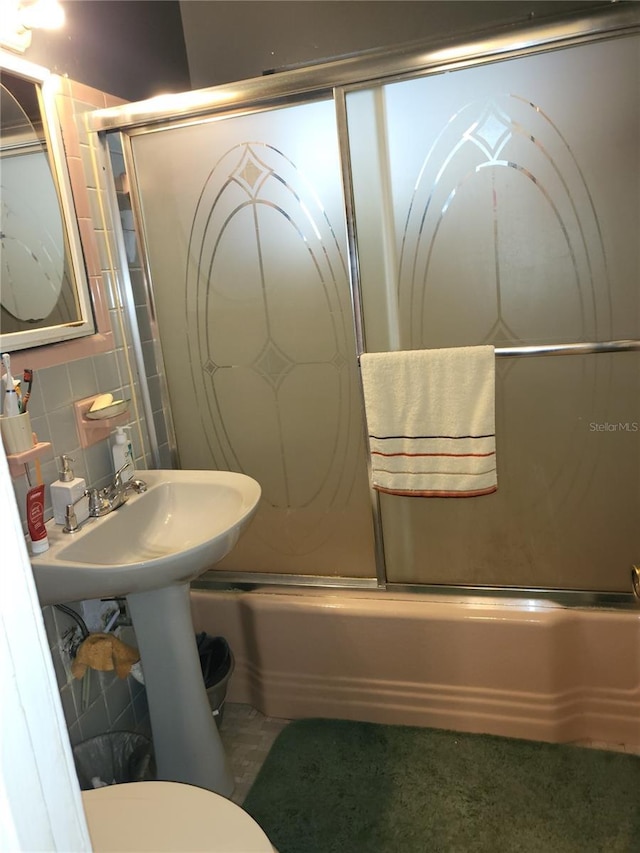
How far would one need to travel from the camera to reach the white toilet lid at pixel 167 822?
40.9 inches

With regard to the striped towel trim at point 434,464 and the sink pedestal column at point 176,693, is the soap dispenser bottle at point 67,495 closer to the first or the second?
the sink pedestal column at point 176,693

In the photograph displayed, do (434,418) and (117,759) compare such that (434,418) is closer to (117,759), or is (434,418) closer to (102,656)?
(102,656)

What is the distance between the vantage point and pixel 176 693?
1688mm

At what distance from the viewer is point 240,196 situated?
1884 millimetres

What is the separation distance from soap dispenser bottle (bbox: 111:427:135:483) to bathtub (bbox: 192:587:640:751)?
1.77 feet

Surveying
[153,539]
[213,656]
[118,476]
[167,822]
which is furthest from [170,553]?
[213,656]

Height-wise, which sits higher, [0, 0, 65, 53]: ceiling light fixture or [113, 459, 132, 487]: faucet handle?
Result: [0, 0, 65, 53]: ceiling light fixture

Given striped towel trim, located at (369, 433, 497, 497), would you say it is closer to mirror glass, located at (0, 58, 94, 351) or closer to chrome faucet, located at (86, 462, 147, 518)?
chrome faucet, located at (86, 462, 147, 518)

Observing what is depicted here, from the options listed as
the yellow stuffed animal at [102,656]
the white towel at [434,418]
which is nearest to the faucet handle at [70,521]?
the yellow stuffed animal at [102,656]

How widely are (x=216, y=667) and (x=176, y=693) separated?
14.0 inches

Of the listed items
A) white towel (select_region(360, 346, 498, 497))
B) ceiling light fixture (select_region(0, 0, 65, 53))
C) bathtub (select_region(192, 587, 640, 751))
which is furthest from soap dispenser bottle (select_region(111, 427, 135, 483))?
→ ceiling light fixture (select_region(0, 0, 65, 53))

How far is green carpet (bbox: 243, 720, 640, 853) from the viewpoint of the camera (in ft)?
5.16

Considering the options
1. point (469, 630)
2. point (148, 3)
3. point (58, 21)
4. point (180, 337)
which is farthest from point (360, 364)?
point (148, 3)

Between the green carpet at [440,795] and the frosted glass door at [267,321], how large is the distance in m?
0.52
